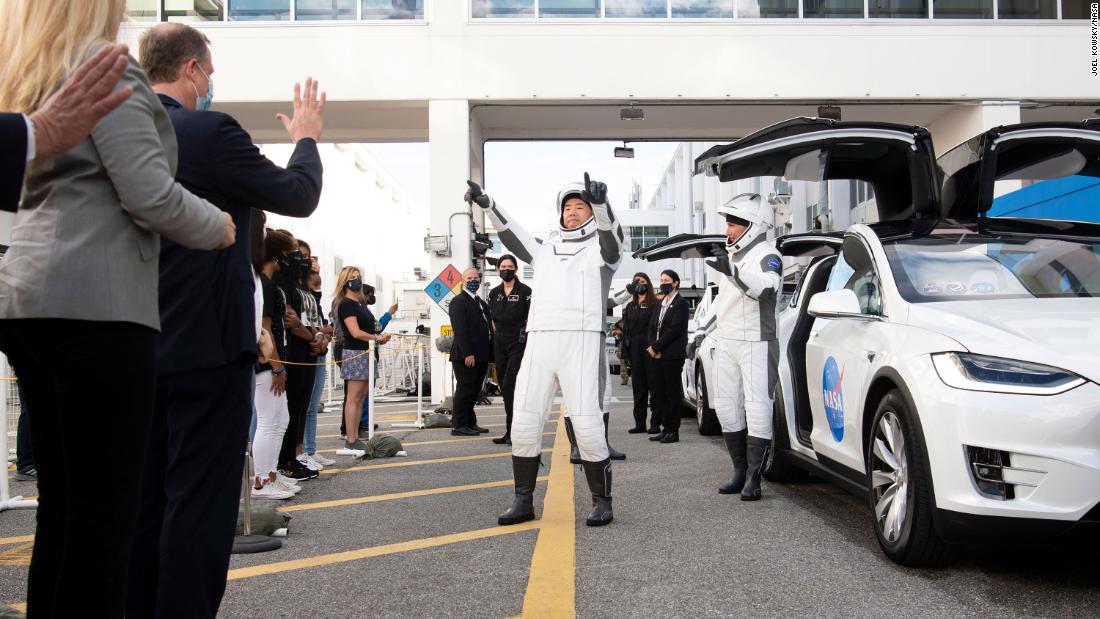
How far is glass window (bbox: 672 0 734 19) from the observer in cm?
1908

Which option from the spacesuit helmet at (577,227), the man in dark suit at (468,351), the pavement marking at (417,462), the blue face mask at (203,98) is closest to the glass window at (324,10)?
the man in dark suit at (468,351)

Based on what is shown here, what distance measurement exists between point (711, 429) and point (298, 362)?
5.20 m

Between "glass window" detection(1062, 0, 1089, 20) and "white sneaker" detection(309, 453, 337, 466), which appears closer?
"white sneaker" detection(309, 453, 337, 466)

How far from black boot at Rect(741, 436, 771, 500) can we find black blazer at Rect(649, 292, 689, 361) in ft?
15.2

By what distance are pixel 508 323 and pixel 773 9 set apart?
1091 cm

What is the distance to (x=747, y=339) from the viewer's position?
6.72 meters

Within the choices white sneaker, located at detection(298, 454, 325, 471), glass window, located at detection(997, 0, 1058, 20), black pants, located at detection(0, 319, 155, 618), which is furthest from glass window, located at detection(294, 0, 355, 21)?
black pants, located at detection(0, 319, 155, 618)

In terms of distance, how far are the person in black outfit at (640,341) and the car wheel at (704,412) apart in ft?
1.97

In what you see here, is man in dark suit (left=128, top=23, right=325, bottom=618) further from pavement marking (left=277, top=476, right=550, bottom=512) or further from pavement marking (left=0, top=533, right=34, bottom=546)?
pavement marking (left=277, top=476, right=550, bottom=512)

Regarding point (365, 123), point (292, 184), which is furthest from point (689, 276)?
point (292, 184)

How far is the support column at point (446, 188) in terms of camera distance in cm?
1908

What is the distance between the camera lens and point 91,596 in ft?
6.94

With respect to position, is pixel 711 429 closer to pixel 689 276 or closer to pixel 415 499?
pixel 415 499

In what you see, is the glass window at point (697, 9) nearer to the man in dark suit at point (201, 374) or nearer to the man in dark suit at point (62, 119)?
the man in dark suit at point (201, 374)
